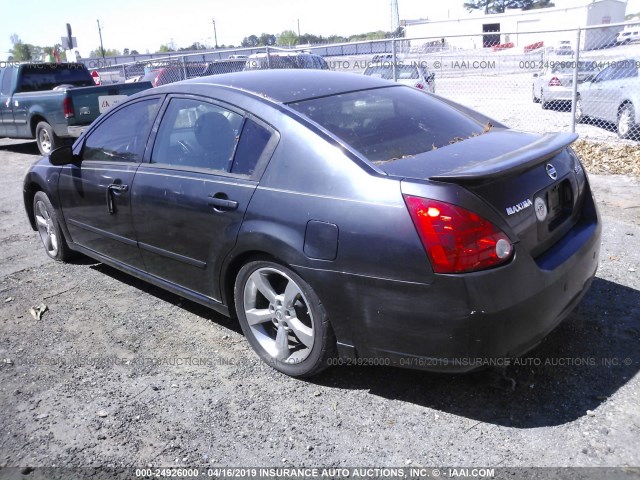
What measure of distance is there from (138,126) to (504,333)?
9.63 feet

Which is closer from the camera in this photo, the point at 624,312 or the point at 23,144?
the point at 624,312

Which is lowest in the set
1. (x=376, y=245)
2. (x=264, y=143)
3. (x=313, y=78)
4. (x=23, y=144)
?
(x=23, y=144)

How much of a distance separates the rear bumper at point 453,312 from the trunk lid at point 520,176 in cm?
16

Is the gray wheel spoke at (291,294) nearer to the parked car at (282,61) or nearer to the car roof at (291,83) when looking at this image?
the car roof at (291,83)

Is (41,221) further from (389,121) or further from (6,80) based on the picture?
(6,80)

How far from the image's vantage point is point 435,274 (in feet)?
8.48

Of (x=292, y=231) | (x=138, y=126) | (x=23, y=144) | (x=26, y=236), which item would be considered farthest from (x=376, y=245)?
(x=23, y=144)

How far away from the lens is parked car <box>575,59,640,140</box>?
10.3 metres

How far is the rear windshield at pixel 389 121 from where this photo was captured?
316 cm

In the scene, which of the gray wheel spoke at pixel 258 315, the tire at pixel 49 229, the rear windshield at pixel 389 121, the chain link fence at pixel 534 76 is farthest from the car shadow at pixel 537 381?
the chain link fence at pixel 534 76

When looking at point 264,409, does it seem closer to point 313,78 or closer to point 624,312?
point 313,78

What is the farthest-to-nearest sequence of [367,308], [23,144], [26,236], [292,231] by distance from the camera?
1. [23,144]
2. [26,236]
3. [292,231]
4. [367,308]

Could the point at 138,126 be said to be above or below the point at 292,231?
above

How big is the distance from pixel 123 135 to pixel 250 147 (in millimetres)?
1456
